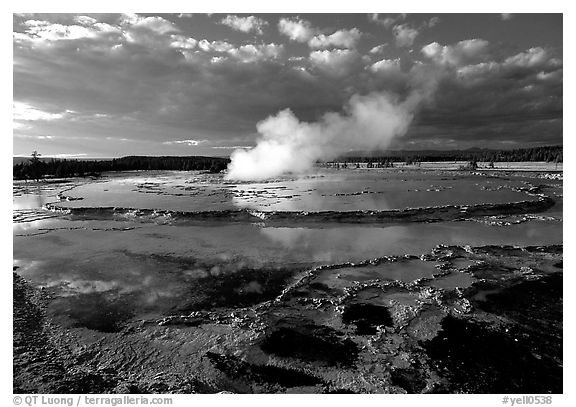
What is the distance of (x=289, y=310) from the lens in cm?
806

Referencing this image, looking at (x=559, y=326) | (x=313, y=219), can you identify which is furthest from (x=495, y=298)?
(x=313, y=219)

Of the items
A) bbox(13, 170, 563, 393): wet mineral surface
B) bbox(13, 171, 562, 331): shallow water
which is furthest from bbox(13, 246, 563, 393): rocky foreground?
bbox(13, 171, 562, 331): shallow water

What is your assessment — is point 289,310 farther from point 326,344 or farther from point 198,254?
point 198,254

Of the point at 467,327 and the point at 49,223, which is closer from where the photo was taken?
the point at 467,327

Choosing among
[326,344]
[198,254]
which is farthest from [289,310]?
[198,254]

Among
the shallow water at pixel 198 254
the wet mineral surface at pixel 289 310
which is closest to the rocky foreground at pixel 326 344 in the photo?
the wet mineral surface at pixel 289 310

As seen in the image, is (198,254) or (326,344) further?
(198,254)

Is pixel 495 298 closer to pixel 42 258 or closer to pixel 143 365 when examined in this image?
pixel 143 365

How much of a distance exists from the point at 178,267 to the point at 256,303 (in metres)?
3.69

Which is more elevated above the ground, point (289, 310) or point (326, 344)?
point (289, 310)

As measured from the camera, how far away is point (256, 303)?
845 cm

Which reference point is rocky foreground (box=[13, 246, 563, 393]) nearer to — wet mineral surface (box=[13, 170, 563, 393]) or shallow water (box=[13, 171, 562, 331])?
wet mineral surface (box=[13, 170, 563, 393])

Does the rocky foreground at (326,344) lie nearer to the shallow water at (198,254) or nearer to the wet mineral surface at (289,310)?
the wet mineral surface at (289,310)

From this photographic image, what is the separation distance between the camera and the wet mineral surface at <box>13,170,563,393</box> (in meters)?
5.88
